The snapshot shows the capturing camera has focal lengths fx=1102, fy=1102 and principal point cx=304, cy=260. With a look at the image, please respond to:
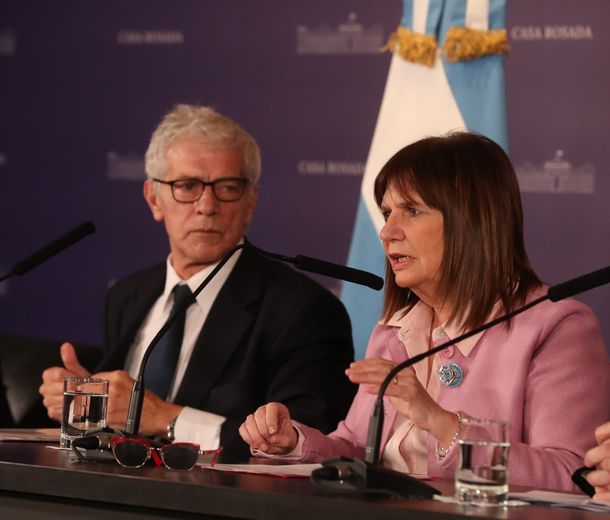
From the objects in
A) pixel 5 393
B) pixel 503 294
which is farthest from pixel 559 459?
pixel 5 393

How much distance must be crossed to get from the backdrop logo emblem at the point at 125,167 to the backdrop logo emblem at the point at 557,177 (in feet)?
6.04

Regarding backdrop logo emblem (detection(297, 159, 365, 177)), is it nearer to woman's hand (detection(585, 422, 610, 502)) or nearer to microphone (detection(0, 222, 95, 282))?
microphone (detection(0, 222, 95, 282))

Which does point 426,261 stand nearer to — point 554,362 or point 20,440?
point 554,362

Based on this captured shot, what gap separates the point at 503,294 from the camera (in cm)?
260

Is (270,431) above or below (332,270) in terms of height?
below

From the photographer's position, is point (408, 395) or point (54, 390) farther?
point (54, 390)

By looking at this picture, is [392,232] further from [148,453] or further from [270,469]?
[148,453]

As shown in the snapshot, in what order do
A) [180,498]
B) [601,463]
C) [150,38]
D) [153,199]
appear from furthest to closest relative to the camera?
[150,38]
[153,199]
[601,463]
[180,498]

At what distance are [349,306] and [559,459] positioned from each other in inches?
73.4

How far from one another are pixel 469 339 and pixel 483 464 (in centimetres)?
87

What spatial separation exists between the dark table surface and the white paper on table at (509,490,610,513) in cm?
6

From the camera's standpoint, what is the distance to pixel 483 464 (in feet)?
5.78

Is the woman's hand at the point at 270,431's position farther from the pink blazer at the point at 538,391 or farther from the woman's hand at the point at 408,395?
the woman's hand at the point at 408,395

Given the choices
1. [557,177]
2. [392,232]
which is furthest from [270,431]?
[557,177]
